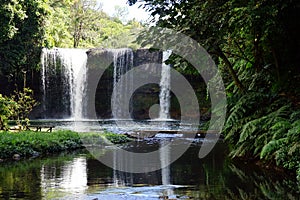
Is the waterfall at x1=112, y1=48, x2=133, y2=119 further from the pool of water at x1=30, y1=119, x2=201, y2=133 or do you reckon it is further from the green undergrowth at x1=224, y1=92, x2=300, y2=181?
the green undergrowth at x1=224, y1=92, x2=300, y2=181

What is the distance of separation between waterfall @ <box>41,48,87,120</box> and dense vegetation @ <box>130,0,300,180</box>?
86.7 feet

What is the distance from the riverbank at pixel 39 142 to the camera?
12.1 m

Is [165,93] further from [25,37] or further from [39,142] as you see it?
[39,142]

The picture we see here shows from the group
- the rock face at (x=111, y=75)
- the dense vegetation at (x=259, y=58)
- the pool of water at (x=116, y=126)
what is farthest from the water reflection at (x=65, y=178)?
the rock face at (x=111, y=75)

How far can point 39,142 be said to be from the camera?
527 inches

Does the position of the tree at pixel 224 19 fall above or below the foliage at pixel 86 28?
below

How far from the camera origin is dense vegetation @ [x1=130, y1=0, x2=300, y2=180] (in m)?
7.98

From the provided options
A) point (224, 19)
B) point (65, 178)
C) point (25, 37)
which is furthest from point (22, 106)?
point (25, 37)

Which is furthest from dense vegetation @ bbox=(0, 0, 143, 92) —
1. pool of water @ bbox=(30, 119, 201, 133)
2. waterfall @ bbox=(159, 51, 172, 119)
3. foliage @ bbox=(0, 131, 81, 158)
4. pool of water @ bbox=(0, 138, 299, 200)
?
pool of water @ bbox=(0, 138, 299, 200)

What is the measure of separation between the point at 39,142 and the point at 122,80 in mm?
25253

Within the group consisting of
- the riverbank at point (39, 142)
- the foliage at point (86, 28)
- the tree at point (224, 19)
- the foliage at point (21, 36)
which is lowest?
the riverbank at point (39, 142)

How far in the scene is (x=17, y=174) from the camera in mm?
8906

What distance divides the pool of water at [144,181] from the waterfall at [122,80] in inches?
1058

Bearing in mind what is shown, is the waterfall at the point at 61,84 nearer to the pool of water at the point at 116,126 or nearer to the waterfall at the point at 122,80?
the waterfall at the point at 122,80
